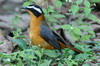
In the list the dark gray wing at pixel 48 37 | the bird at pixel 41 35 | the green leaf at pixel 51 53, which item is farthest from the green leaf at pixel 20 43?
the green leaf at pixel 51 53

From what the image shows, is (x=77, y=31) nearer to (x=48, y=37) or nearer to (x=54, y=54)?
(x=48, y=37)

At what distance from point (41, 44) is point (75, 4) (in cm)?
131

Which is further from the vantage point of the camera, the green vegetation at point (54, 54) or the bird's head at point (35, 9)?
the bird's head at point (35, 9)

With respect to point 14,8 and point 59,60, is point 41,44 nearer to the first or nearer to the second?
point 59,60

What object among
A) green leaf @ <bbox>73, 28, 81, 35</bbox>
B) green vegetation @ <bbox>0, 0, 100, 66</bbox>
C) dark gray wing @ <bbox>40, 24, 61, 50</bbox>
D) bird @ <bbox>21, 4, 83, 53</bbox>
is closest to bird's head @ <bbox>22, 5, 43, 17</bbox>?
bird @ <bbox>21, 4, 83, 53</bbox>

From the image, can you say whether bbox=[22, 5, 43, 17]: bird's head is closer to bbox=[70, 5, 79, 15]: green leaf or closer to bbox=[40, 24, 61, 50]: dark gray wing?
bbox=[40, 24, 61, 50]: dark gray wing

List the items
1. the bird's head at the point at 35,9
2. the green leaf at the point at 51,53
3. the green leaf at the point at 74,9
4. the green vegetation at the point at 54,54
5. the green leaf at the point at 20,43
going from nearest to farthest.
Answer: the green vegetation at the point at 54,54, the green leaf at the point at 51,53, the green leaf at the point at 20,43, the bird's head at the point at 35,9, the green leaf at the point at 74,9

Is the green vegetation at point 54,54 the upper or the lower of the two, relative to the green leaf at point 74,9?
lower

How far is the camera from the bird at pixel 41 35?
29.6 feet

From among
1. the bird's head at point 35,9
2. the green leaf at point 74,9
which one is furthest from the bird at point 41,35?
the green leaf at point 74,9

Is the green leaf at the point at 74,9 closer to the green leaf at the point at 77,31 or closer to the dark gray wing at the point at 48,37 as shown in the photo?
the green leaf at the point at 77,31

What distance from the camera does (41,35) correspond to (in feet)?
29.8

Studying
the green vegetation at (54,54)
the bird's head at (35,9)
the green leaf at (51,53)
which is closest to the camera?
the green vegetation at (54,54)

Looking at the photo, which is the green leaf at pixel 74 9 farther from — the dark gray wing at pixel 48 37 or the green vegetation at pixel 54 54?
the dark gray wing at pixel 48 37
